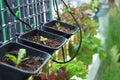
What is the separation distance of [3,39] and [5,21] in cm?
8

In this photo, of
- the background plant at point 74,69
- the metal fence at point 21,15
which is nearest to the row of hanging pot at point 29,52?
the metal fence at point 21,15

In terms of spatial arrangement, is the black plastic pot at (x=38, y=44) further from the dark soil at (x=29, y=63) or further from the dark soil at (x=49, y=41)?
the dark soil at (x=29, y=63)

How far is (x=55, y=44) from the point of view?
3.44 feet

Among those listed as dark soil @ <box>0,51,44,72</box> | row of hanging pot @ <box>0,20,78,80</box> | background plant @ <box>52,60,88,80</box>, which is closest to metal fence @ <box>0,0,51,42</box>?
row of hanging pot @ <box>0,20,78,80</box>

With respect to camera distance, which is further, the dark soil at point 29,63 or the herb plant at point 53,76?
the herb plant at point 53,76

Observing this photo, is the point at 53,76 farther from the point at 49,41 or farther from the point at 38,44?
the point at 38,44

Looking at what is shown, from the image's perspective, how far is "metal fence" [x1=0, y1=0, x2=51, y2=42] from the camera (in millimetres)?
1205

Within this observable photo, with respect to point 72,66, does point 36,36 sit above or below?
above

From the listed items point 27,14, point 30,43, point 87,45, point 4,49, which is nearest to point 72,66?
point 87,45

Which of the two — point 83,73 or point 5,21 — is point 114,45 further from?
point 5,21

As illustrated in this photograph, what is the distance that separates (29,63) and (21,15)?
629mm

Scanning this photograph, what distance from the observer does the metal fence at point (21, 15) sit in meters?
1.21

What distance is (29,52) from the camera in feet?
2.81

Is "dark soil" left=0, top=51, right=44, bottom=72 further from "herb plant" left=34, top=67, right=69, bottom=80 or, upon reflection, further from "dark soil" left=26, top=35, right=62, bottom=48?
"herb plant" left=34, top=67, right=69, bottom=80
